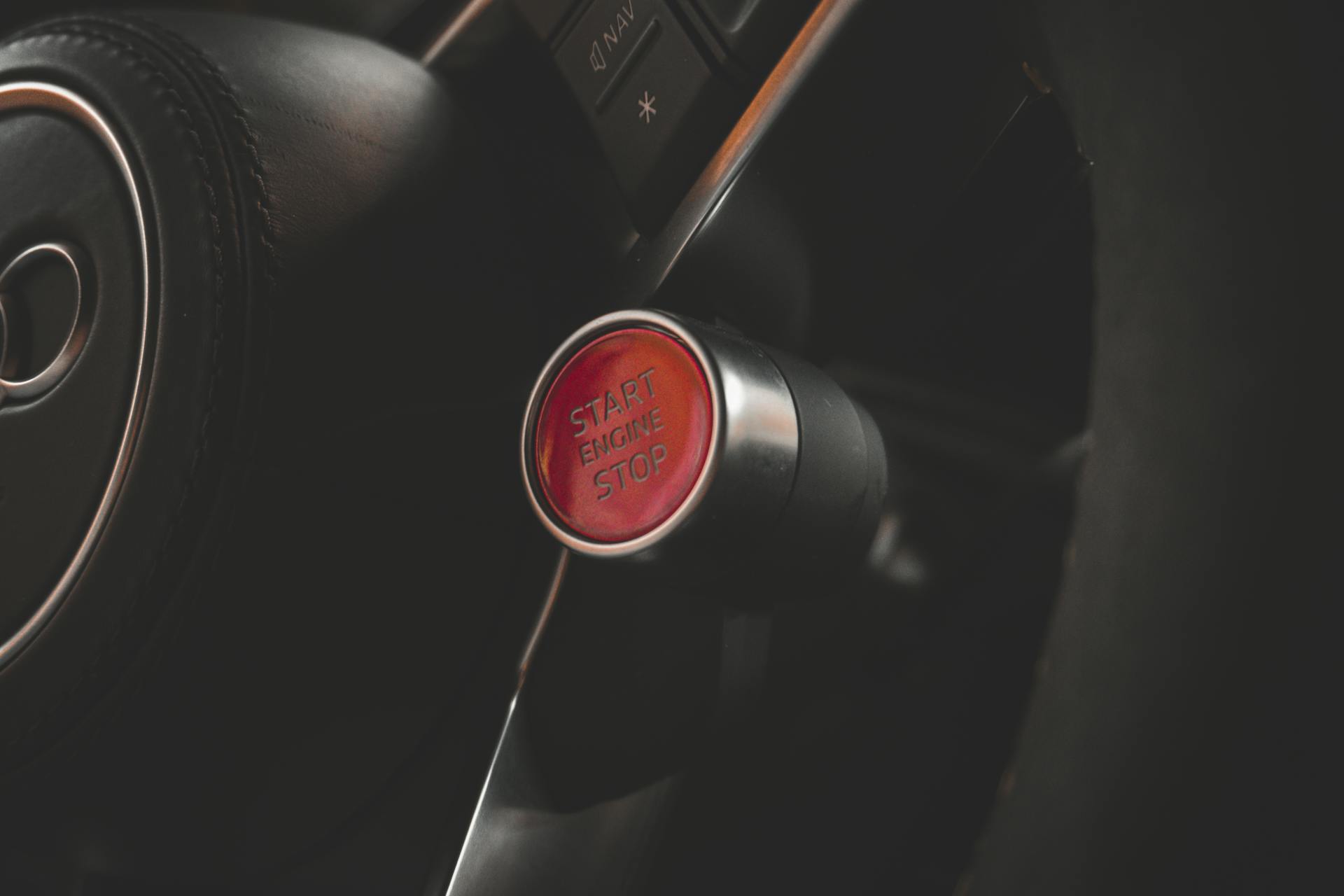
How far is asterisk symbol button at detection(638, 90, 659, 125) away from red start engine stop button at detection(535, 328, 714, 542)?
17 centimetres

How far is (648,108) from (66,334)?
31cm

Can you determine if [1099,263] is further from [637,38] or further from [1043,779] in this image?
[637,38]

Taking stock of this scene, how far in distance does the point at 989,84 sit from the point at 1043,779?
0.29 metres

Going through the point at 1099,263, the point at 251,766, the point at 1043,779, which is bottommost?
the point at 251,766

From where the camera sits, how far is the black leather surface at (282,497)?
488 millimetres

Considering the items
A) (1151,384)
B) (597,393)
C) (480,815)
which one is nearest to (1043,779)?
(1151,384)

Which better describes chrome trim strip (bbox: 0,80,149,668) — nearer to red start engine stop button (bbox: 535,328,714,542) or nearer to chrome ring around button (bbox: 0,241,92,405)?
chrome ring around button (bbox: 0,241,92,405)

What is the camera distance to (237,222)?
500 mm

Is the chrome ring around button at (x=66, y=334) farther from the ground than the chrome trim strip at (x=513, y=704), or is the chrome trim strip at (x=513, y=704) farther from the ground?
the chrome ring around button at (x=66, y=334)

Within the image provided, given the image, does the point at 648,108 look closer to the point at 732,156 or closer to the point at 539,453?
the point at 732,156

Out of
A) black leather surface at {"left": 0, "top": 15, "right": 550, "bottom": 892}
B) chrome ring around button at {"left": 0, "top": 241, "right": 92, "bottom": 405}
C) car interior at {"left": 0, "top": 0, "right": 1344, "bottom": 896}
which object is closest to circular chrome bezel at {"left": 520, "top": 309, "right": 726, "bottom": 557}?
car interior at {"left": 0, "top": 0, "right": 1344, "bottom": 896}

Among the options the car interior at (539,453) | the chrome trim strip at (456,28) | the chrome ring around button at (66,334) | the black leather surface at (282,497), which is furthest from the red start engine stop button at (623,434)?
the chrome trim strip at (456,28)

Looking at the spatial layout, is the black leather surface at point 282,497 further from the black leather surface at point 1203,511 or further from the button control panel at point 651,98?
the black leather surface at point 1203,511

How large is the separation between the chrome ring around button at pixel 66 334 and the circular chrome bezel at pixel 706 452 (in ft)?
0.84
